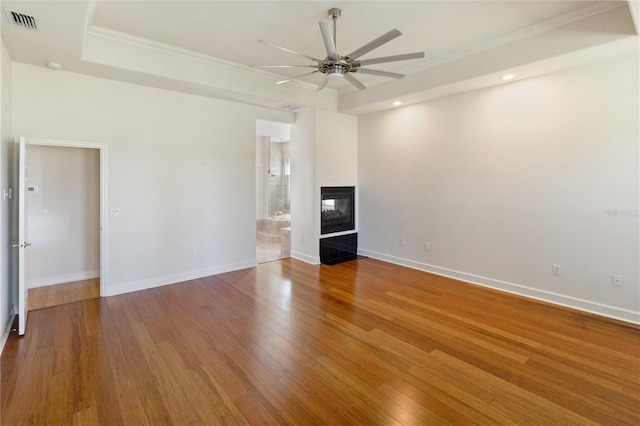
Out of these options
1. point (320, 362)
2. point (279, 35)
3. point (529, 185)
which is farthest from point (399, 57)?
point (320, 362)

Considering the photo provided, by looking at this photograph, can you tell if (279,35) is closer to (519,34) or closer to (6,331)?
(519,34)

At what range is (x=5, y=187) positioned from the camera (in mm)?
3273

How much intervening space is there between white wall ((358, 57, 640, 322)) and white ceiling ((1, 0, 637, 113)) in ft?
1.65

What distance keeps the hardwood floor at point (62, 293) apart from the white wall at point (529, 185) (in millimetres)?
4914

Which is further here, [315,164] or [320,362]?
[315,164]

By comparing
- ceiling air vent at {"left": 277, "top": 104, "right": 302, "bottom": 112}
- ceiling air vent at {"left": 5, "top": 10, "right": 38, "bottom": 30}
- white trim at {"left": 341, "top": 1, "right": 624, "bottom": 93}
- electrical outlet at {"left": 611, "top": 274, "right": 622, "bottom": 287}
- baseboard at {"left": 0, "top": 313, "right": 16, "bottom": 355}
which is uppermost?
white trim at {"left": 341, "top": 1, "right": 624, "bottom": 93}

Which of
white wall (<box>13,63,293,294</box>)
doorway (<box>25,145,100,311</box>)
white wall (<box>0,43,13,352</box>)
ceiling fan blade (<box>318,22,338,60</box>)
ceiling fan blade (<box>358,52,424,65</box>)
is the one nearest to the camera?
ceiling fan blade (<box>318,22,338,60</box>)

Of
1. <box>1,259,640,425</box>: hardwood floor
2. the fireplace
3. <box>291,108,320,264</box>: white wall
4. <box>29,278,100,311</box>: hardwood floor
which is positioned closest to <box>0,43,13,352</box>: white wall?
<box>1,259,640,425</box>: hardwood floor

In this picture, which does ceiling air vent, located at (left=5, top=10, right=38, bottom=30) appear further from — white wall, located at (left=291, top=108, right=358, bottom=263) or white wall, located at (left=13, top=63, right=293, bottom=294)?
white wall, located at (left=291, top=108, right=358, bottom=263)

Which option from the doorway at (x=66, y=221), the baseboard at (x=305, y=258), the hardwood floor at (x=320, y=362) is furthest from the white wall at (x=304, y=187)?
the doorway at (x=66, y=221)

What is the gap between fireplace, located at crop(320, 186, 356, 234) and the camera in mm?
6062

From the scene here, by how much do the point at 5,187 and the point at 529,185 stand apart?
243 inches

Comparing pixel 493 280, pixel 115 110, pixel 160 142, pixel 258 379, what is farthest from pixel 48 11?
pixel 493 280

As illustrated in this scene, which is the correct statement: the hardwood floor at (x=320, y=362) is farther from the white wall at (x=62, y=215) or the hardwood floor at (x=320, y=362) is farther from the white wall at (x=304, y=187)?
the white wall at (x=304, y=187)
